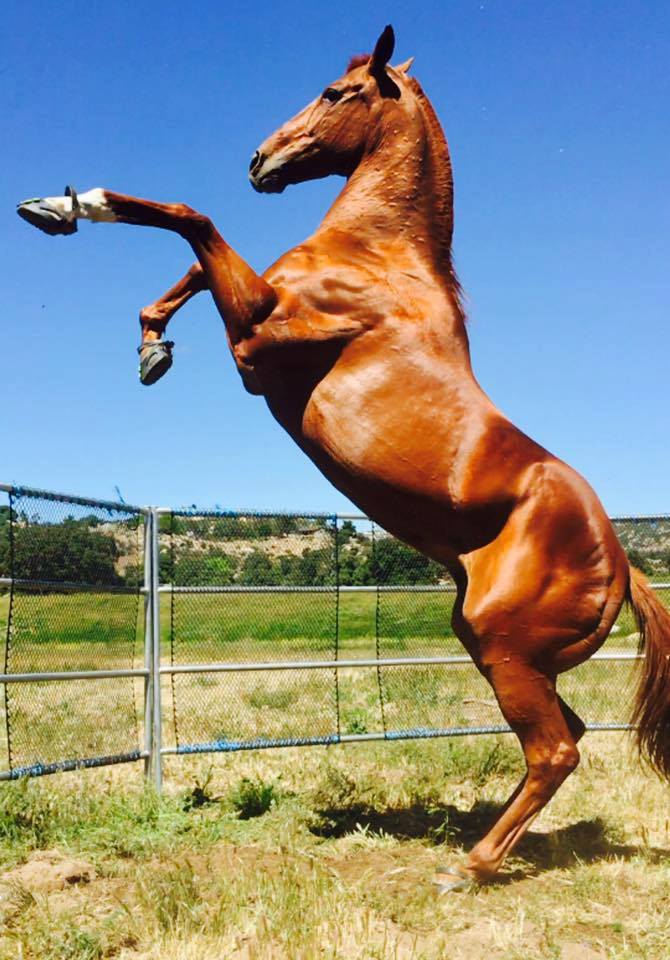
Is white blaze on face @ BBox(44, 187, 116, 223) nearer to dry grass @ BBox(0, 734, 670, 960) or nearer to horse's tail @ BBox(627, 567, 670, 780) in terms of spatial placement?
dry grass @ BBox(0, 734, 670, 960)

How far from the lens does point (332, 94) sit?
4242mm

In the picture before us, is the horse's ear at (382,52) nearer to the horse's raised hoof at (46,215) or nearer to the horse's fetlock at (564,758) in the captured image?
the horse's raised hoof at (46,215)

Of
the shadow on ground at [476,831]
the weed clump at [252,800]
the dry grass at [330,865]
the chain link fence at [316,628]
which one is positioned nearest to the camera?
the dry grass at [330,865]

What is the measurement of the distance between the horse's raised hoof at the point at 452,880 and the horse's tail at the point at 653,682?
110 cm

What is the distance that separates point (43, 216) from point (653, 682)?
330 cm

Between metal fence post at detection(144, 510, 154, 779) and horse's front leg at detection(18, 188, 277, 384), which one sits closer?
horse's front leg at detection(18, 188, 277, 384)

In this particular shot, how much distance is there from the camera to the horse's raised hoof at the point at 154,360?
157 inches

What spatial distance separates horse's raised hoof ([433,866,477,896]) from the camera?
3.74m

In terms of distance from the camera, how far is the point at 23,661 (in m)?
5.07

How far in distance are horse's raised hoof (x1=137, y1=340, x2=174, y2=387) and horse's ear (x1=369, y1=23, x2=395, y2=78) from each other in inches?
61.3

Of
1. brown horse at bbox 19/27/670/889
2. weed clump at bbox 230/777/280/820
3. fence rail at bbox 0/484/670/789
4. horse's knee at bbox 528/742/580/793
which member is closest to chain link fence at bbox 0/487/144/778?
fence rail at bbox 0/484/670/789

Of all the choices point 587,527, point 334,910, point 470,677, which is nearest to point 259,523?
point 470,677

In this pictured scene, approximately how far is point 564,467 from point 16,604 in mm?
2904

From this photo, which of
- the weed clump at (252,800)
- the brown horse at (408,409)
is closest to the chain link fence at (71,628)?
the weed clump at (252,800)
